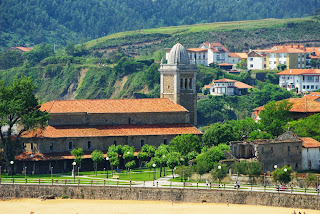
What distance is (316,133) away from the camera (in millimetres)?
100688

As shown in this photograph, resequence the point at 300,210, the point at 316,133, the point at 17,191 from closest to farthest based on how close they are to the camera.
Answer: the point at 300,210, the point at 17,191, the point at 316,133

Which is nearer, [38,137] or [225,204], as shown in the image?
[225,204]

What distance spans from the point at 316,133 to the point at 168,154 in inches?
740

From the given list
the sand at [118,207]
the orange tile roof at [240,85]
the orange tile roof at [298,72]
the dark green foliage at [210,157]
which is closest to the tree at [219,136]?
the dark green foliage at [210,157]

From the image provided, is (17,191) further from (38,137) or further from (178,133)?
(178,133)

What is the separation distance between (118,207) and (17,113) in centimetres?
2016

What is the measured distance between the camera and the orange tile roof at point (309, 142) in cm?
9390

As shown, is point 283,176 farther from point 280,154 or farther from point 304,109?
point 304,109

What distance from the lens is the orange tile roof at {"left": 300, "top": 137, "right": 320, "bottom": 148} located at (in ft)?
308

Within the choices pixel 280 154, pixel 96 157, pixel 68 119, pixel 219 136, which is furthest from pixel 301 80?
pixel 96 157

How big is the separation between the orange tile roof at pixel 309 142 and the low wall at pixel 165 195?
17.1 m

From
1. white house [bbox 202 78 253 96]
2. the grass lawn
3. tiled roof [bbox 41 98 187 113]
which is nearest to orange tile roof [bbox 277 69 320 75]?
white house [bbox 202 78 253 96]

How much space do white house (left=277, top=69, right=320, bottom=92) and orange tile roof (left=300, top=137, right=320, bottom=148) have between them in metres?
90.5

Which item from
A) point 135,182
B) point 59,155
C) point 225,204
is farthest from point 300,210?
point 59,155
